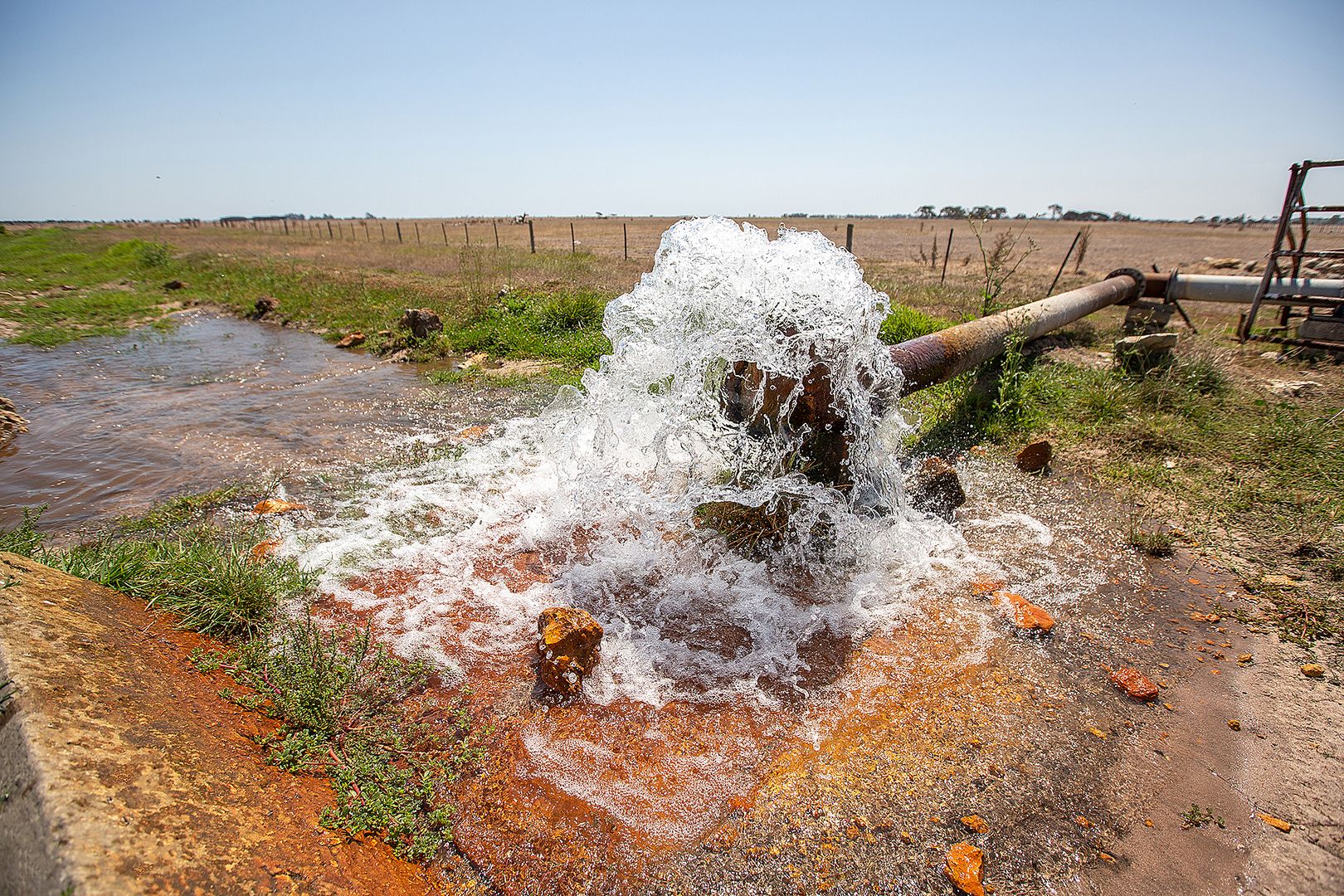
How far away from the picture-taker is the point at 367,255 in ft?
71.3

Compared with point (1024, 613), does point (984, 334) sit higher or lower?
higher

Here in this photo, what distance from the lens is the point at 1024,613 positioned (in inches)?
128

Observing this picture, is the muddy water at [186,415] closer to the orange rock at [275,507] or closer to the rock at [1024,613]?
the orange rock at [275,507]

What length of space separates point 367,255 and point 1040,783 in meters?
25.0

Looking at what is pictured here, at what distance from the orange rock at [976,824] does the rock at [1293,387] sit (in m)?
6.24

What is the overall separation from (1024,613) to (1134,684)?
0.58 meters

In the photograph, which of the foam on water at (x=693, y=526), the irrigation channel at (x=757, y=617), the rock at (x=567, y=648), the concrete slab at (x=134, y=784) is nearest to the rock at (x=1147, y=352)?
the irrigation channel at (x=757, y=617)

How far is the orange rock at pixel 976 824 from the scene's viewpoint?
211cm

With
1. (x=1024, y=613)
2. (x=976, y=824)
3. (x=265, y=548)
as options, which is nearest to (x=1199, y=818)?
(x=976, y=824)

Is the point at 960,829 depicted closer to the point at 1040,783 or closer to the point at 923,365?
the point at 1040,783

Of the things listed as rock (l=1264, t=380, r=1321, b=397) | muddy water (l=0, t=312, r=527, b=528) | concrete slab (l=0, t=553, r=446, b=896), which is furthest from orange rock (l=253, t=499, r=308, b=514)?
rock (l=1264, t=380, r=1321, b=397)

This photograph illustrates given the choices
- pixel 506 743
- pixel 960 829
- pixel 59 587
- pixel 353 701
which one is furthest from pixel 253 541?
pixel 960 829

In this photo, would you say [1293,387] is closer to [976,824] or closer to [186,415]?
[976,824]

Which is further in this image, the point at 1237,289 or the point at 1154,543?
the point at 1237,289
